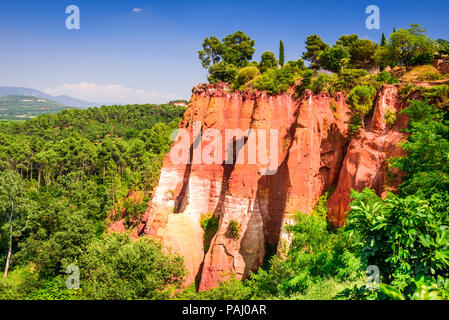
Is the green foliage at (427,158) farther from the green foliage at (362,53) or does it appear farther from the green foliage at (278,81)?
the green foliage at (362,53)

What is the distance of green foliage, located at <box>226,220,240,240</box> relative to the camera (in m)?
21.5

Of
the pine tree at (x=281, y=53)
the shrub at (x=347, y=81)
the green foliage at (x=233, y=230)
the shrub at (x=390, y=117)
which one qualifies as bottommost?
the green foliage at (x=233, y=230)

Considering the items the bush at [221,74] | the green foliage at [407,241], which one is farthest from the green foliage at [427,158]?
the bush at [221,74]

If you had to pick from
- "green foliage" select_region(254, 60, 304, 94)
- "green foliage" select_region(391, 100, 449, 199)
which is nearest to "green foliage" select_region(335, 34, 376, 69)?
"green foliage" select_region(254, 60, 304, 94)

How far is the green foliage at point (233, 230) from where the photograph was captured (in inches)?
846

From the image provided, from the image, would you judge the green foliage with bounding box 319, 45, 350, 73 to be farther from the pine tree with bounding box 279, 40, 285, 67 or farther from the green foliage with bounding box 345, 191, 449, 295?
the green foliage with bounding box 345, 191, 449, 295

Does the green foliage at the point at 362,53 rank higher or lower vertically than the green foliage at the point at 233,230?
higher

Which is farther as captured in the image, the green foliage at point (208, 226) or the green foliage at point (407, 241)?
the green foliage at point (208, 226)

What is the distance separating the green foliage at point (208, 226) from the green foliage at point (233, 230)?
3522 mm

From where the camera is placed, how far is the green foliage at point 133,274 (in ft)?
48.6

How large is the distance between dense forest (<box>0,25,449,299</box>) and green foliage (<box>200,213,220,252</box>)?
7.9 inches

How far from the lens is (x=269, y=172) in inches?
876

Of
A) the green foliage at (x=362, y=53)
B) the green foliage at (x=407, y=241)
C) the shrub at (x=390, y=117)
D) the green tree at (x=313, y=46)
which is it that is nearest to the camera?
the green foliage at (x=407, y=241)

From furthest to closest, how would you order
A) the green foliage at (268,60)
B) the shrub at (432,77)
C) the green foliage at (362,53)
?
1. the green foliage at (268,60)
2. the green foliage at (362,53)
3. the shrub at (432,77)
